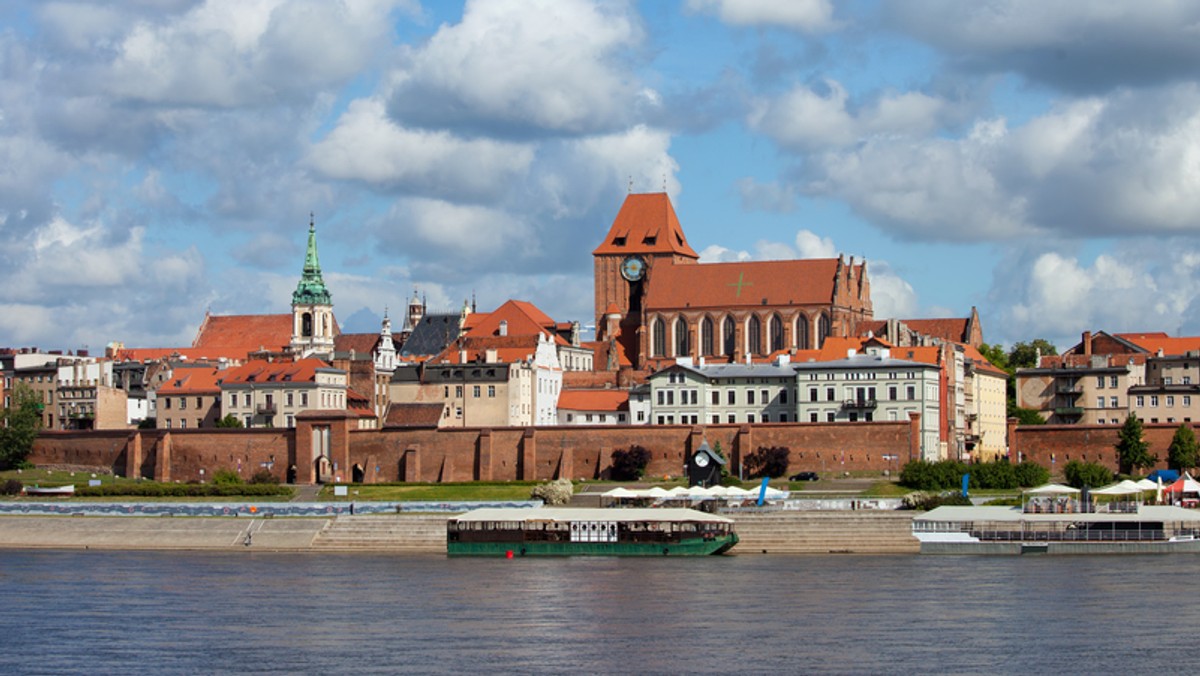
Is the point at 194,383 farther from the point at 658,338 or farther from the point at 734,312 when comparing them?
the point at 734,312

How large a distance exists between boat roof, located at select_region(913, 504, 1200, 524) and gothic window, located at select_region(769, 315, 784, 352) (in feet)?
209

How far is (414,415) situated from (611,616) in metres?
57.5

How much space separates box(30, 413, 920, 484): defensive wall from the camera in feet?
356

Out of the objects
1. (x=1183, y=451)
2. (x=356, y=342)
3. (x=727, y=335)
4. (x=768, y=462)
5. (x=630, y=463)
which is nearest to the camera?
(x=1183, y=451)

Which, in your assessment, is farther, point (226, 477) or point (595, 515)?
point (226, 477)

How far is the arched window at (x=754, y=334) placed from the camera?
149 m

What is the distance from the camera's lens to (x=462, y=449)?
11294 cm

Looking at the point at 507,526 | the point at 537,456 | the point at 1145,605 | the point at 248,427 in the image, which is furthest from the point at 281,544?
the point at 1145,605

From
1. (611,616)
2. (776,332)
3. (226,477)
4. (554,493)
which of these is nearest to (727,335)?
(776,332)

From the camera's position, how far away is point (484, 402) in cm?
12175

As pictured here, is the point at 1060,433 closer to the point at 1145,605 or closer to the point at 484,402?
the point at 484,402

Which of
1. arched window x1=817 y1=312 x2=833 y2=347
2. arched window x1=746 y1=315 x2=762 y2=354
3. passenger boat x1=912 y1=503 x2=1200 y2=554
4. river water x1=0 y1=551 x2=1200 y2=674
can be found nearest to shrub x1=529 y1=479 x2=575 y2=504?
river water x1=0 y1=551 x2=1200 y2=674

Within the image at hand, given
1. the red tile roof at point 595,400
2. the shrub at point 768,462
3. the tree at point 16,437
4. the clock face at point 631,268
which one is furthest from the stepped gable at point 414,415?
the clock face at point 631,268

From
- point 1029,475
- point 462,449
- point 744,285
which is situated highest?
point 744,285
